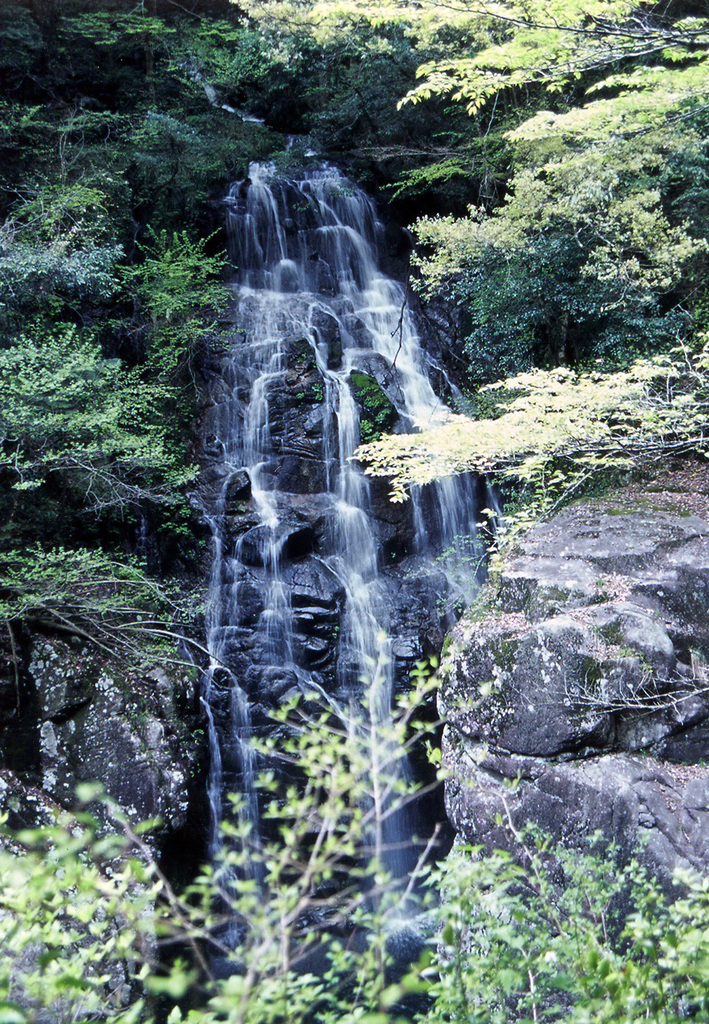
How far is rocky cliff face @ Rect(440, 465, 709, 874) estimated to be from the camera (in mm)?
5426

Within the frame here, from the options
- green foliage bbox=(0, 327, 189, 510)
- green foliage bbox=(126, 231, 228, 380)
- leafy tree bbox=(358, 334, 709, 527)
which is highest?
green foliage bbox=(126, 231, 228, 380)

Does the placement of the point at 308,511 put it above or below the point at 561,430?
below

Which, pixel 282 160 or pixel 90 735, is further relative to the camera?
pixel 282 160

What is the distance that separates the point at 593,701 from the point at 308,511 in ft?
21.4

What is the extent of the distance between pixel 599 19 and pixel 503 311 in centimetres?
636

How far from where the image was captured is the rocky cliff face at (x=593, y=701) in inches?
214

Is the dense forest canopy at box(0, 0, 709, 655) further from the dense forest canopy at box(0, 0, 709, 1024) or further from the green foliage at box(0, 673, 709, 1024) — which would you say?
the green foliage at box(0, 673, 709, 1024)

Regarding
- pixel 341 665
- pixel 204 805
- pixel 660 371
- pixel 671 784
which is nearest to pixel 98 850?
pixel 671 784

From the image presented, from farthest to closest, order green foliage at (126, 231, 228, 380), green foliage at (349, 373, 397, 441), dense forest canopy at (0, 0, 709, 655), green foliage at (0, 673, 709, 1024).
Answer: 1. green foliage at (349, 373, 397, 441)
2. green foliage at (126, 231, 228, 380)
3. dense forest canopy at (0, 0, 709, 655)
4. green foliage at (0, 673, 709, 1024)

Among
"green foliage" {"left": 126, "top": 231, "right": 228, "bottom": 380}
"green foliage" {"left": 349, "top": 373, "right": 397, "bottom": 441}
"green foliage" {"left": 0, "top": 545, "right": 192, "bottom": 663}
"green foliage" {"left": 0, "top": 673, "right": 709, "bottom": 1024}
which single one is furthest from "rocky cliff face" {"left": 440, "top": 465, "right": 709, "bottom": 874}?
"green foliage" {"left": 126, "top": 231, "right": 228, "bottom": 380}

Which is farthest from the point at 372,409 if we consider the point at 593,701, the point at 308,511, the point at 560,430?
the point at 593,701

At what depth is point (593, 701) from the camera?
579cm

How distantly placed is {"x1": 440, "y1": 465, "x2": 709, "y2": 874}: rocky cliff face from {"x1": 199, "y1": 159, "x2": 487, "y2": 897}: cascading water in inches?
128

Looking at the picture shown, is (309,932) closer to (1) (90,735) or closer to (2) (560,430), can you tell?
(2) (560,430)
